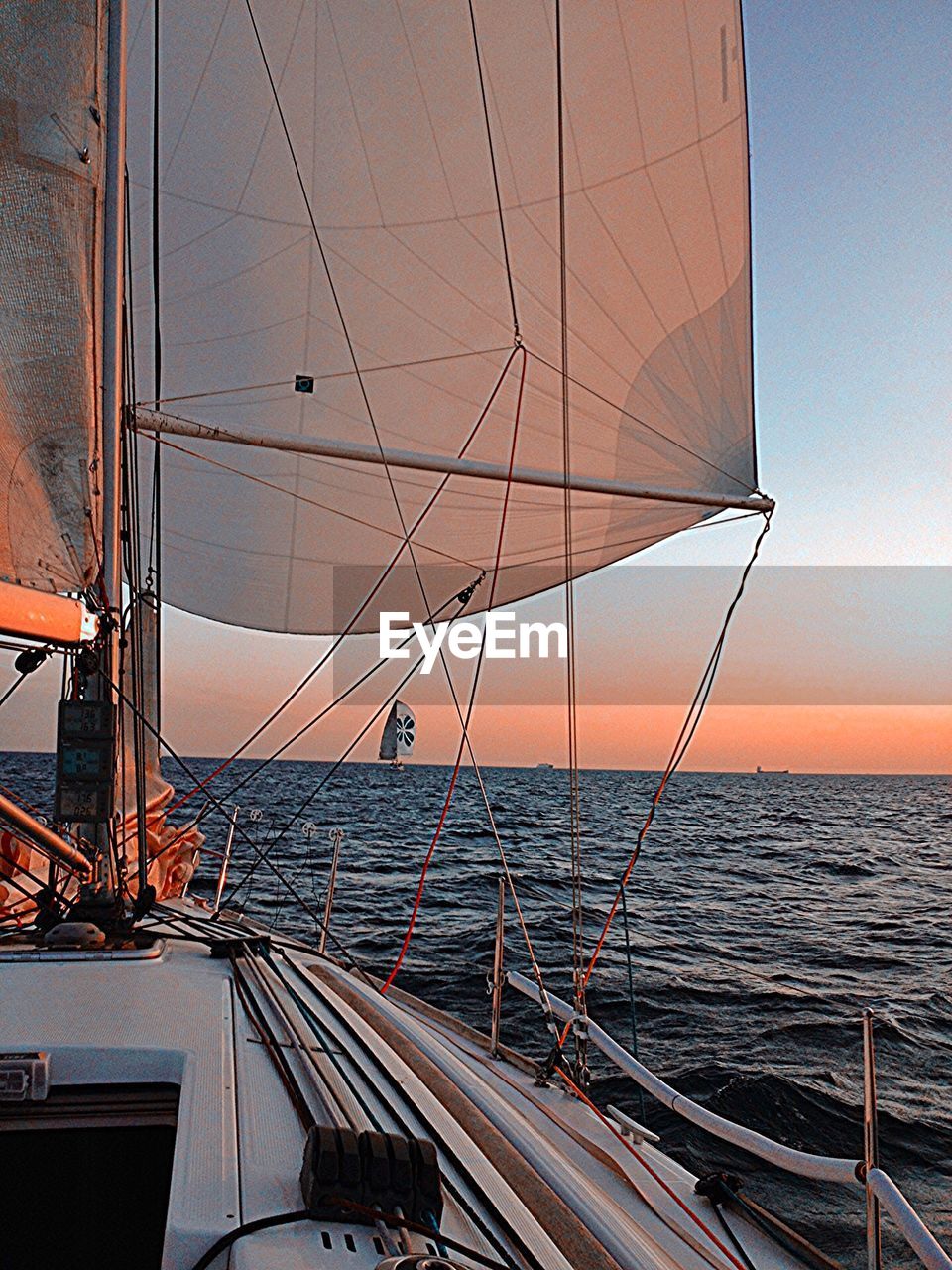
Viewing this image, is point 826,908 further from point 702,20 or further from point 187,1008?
point 187,1008

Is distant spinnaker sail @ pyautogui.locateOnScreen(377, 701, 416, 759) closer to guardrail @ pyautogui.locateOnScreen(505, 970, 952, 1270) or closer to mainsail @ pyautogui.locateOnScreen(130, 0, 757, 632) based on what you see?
mainsail @ pyautogui.locateOnScreen(130, 0, 757, 632)

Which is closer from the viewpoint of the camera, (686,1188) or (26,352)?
(686,1188)

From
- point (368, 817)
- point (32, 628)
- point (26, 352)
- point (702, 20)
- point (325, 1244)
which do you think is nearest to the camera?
point (325, 1244)

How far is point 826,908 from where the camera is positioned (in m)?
14.2

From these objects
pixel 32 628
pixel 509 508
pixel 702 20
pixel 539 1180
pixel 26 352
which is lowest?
pixel 539 1180

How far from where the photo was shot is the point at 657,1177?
91.4 inches

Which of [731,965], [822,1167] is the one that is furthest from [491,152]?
[731,965]

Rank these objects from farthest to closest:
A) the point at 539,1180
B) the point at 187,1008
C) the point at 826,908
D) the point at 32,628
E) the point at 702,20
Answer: the point at 826,908 → the point at 702,20 → the point at 32,628 → the point at 187,1008 → the point at 539,1180

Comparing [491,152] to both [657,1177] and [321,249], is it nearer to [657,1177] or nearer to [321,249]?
[321,249]

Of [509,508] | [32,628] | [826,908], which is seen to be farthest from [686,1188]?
[826,908]

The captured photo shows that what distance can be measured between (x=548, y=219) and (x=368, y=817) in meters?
24.8

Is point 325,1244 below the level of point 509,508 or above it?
below

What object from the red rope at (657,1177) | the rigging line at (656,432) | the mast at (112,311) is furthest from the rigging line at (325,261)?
the red rope at (657,1177)

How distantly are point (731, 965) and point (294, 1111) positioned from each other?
29.4ft
